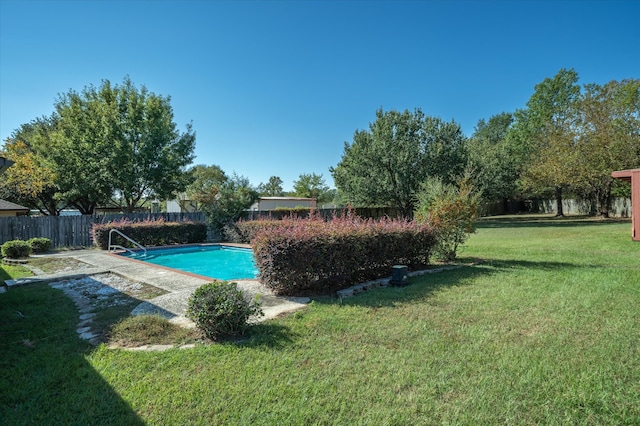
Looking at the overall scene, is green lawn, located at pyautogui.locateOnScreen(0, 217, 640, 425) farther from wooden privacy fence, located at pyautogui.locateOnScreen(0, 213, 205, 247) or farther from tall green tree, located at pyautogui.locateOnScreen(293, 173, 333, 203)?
tall green tree, located at pyautogui.locateOnScreen(293, 173, 333, 203)

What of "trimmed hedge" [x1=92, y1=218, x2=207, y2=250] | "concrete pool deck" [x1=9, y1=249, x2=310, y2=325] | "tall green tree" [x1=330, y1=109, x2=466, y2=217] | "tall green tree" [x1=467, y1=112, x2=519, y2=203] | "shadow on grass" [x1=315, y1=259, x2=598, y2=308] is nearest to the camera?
"concrete pool deck" [x1=9, y1=249, x2=310, y2=325]

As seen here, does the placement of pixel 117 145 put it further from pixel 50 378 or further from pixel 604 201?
pixel 604 201

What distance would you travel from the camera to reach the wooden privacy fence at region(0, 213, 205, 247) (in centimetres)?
1334

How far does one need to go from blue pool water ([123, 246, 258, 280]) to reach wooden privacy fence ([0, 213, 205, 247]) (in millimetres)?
3490

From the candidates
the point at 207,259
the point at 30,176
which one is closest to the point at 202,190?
the point at 207,259

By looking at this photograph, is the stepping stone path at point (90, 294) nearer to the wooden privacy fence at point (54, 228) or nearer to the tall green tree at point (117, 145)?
the wooden privacy fence at point (54, 228)

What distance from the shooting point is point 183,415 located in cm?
230

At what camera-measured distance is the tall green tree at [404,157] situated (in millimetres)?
23047

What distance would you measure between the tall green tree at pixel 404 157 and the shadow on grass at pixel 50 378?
2109cm

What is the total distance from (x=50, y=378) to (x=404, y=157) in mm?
22063

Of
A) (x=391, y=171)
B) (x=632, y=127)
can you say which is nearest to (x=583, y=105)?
(x=632, y=127)

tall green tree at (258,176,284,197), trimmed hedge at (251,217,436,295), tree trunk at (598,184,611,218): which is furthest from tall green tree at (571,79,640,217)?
tall green tree at (258,176,284,197)

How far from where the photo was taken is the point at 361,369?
2941 mm

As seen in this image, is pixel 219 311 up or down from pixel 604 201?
down
